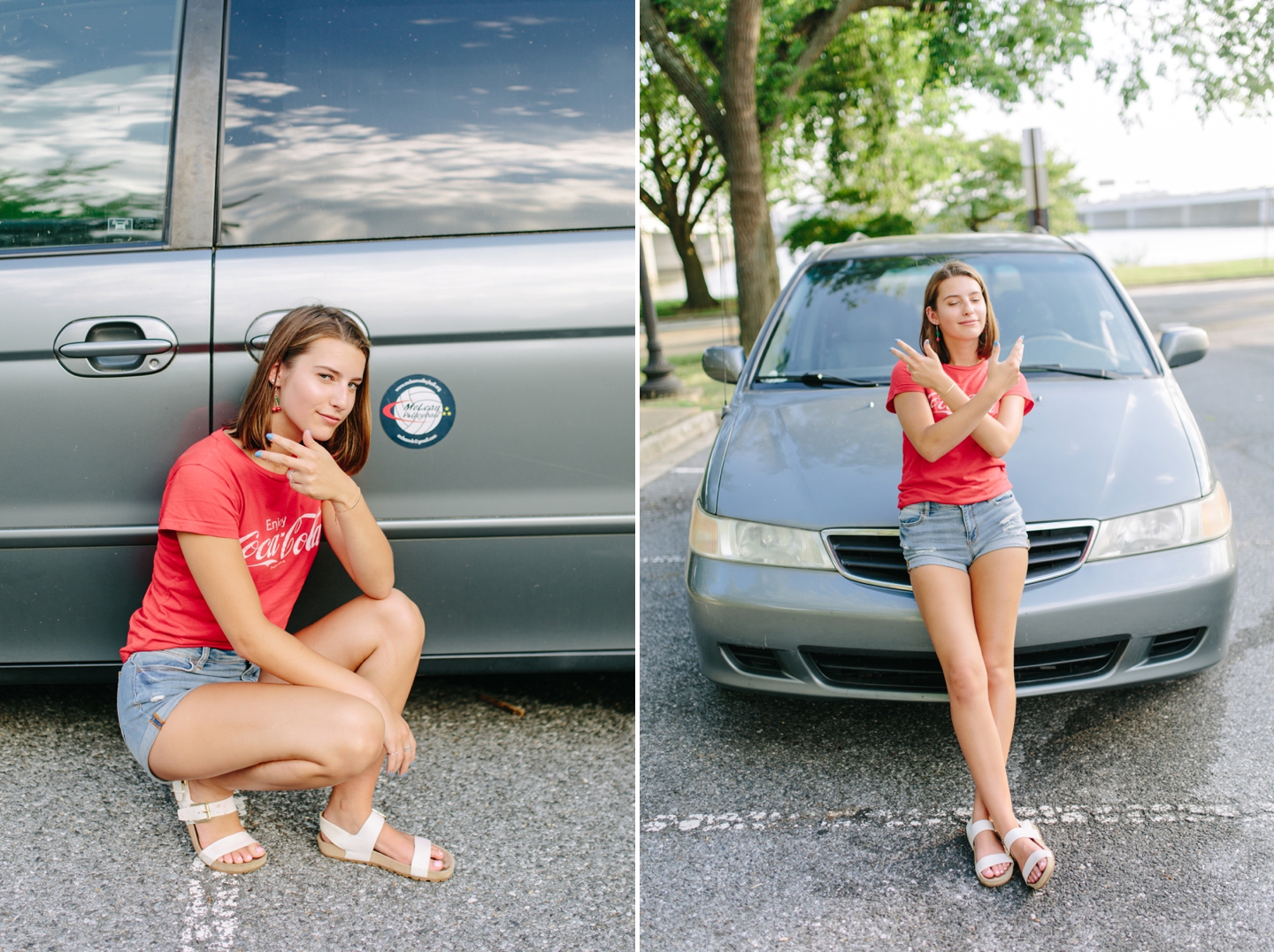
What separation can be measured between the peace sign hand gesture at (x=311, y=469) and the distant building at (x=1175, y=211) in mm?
44951

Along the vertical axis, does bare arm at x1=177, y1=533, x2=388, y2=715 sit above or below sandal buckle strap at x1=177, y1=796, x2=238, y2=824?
above

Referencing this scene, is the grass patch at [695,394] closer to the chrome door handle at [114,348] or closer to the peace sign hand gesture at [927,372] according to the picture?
the peace sign hand gesture at [927,372]

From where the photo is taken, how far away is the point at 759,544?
9.25 feet

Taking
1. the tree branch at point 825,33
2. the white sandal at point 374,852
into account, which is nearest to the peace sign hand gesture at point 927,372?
the white sandal at point 374,852

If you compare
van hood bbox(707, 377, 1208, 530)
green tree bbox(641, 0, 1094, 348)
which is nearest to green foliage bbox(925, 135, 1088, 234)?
green tree bbox(641, 0, 1094, 348)

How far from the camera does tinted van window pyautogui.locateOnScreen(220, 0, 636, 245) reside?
8.34 feet

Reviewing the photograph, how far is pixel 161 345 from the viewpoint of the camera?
2498mm

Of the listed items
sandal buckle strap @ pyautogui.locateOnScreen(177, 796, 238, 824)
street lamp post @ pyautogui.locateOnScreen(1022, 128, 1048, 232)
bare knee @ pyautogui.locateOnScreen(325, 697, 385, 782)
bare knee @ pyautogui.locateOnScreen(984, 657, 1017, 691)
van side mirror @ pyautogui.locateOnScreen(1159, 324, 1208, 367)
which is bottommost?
sandal buckle strap @ pyautogui.locateOnScreen(177, 796, 238, 824)

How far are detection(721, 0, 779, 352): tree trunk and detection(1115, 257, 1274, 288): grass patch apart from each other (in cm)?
1687

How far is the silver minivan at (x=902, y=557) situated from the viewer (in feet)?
8.68

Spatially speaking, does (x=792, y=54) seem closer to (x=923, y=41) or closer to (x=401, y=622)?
(x=923, y=41)

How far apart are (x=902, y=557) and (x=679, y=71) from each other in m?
8.85

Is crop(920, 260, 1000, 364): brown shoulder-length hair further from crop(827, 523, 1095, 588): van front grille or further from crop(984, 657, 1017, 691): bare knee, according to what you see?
crop(984, 657, 1017, 691): bare knee

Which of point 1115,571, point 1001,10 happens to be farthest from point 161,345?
point 1001,10
